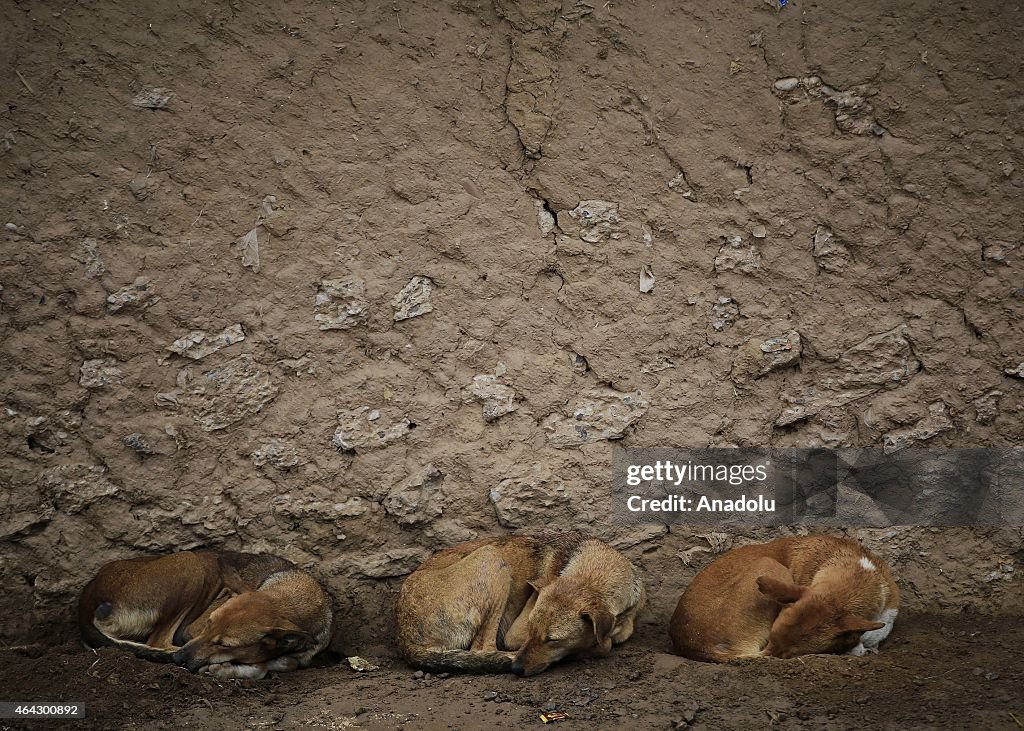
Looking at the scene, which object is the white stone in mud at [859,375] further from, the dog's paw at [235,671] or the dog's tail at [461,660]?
the dog's paw at [235,671]

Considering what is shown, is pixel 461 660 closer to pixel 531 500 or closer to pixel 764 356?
pixel 531 500

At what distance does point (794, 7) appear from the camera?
586cm

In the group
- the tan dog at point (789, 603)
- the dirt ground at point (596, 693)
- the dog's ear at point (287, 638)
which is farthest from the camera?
the dog's ear at point (287, 638)

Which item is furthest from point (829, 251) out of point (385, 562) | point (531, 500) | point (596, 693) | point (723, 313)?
point (385, 562)

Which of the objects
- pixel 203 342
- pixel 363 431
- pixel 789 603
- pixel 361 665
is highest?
pixel 203 342

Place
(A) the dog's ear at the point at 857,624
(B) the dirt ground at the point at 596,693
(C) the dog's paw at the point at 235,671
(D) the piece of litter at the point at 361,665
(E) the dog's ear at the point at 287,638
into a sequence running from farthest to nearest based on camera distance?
1. (D) the piece of litter at the point at 361,665
2. (E) the dog's ear at the point at 287,638
3. (C) the dog's paw at the point at 235,671
4. (A) the dog's ear at the point at 857,624
5. (B) the dirt ground at the point at 596,693

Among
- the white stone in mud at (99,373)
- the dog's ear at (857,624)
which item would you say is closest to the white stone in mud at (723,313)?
the dog's ear at (857,624)

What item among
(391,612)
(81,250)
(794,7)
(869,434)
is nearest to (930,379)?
(869,434)

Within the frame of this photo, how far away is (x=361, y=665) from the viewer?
568 cm

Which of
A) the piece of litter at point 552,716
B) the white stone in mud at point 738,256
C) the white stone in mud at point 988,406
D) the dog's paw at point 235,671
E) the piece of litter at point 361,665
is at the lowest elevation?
the piece of litter at point 361,665

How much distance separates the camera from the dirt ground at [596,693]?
4.71 meters

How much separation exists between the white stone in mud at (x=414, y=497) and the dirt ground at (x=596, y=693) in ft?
2.98

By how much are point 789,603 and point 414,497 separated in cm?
217

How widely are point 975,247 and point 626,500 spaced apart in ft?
8.08
